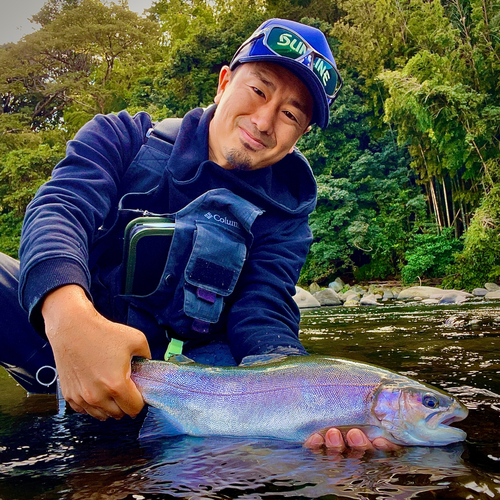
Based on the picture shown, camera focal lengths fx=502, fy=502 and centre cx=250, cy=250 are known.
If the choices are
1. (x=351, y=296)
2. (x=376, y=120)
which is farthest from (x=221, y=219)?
(x=376, y=120)

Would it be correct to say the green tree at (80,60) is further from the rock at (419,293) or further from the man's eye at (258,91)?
the man's eye at (258,91)

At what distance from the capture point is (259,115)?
279cm

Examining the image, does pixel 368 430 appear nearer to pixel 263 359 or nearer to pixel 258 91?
pixel 263 359

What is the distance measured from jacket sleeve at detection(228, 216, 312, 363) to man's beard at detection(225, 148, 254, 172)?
0.47 metres

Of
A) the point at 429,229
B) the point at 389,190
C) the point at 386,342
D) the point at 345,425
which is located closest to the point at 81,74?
the point at 389,190

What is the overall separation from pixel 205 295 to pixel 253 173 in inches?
33.8

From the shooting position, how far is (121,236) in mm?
2848

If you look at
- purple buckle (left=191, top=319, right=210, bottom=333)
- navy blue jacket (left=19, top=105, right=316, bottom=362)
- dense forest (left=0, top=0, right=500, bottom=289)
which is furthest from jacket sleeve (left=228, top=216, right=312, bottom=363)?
dense forest (left=0, top=0, right=500, bottom=289)

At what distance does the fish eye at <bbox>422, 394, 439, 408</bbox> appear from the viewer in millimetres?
1765

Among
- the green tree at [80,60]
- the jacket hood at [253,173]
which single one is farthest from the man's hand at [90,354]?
the green tree at [80,60]

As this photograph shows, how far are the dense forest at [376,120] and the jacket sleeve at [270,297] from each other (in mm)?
14499

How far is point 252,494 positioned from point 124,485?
40 centimetres

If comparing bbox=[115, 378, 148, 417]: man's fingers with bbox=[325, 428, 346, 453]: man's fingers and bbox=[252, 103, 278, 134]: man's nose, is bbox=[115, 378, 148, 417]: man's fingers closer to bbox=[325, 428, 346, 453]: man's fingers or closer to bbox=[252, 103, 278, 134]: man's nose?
bbox=[325, 428, 346, 453]: man's fingers

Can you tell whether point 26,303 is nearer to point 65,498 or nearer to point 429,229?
point 65,498
